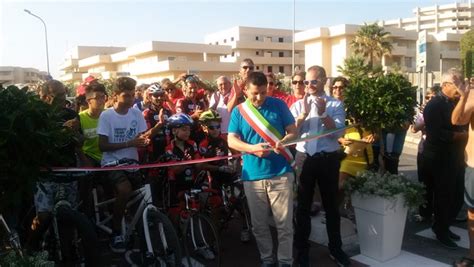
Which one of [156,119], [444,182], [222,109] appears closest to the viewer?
[444,182]

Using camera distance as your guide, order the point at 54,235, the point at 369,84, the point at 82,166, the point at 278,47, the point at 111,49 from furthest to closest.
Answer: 1. the point at 111,49
2. the point at 278,47
3. the point at 369,84
4. the point at 82,166
5. the point at 54,235

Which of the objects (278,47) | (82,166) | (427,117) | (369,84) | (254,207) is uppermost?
(278,47)

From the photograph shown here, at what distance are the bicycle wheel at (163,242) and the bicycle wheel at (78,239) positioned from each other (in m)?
0.44

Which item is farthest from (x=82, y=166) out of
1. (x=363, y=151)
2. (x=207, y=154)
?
(x=363, y=151)

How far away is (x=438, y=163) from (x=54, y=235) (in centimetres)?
426

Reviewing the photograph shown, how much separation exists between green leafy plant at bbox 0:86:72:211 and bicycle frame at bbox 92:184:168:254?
978 mm

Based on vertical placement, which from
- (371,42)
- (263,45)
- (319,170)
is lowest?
(319,170)

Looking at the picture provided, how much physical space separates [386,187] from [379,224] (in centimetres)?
38

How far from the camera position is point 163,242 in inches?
153

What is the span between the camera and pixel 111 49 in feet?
320

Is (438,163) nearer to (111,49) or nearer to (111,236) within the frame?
(111,236)

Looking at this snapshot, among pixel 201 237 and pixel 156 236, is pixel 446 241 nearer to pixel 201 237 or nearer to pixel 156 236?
pixel 201 237

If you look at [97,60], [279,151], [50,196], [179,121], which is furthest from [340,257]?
[97,60]

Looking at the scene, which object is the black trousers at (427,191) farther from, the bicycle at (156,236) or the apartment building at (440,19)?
the apartment building at (440,19)
